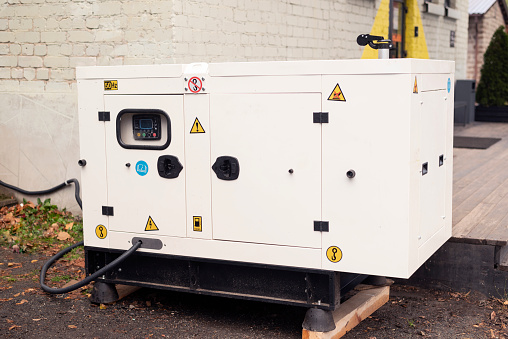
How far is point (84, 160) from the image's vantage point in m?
5.15

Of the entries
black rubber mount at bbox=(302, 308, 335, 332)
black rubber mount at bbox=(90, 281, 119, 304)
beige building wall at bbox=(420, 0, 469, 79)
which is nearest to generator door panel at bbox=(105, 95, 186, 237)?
black rubber mount at bbox=(90, 281, 119, 304)

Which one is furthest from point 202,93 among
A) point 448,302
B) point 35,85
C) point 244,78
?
point 35,85

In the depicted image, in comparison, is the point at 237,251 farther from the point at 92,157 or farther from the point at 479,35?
the point at 479,35

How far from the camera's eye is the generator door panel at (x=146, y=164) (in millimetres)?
4801

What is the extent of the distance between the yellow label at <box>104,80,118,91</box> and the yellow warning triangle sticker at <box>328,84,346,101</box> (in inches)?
61.3

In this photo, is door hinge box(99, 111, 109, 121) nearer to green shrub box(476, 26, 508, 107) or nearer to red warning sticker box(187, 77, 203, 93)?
red warning sticker box(187, 77, 203, 93)

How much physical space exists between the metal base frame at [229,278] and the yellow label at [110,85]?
3.80ft

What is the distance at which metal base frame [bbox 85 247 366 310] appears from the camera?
4.53 m

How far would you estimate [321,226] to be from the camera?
→ 4.45 metres

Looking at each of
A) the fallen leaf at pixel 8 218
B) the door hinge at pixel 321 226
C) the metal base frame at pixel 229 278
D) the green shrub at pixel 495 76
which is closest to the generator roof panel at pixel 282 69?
the door hinge at pixel 321 226

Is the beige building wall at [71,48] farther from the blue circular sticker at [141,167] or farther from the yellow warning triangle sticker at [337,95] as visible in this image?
the yellow warning triangle sticker at [337,95]

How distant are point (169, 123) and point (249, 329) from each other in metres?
1.50

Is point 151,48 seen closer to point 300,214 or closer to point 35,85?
point 35,85

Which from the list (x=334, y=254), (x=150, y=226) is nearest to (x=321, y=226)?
(x=334, y=254)
